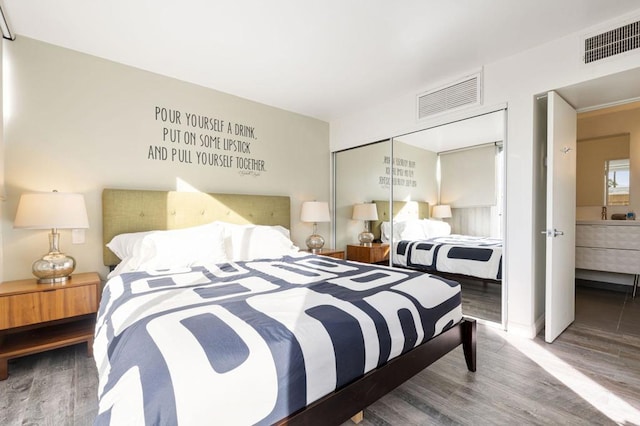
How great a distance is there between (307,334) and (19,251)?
8.60 feet

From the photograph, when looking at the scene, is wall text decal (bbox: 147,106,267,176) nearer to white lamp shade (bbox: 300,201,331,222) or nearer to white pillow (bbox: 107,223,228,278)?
white lamp shade (bbox: 300,201,331,222)

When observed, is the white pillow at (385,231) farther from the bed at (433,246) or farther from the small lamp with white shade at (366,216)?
the small lamp with white shade at (366,216)

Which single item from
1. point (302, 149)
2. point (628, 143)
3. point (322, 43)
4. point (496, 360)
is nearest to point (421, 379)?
point (496, 360)

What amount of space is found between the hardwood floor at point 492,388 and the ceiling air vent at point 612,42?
2261 millimetres

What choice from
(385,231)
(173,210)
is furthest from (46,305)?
(385,231)

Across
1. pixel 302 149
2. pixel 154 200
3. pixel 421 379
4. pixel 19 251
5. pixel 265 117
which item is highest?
pixel 265 117

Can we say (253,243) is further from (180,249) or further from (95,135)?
(95,135)

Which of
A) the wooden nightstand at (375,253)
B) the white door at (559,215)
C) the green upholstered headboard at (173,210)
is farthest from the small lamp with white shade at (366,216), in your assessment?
the white door at (559,215)

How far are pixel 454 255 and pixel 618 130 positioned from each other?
323 centimetres

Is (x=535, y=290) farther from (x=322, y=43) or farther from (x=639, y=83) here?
(x=322, y=43)

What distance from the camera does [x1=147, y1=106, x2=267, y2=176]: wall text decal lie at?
3023 mm

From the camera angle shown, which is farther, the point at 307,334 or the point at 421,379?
the point at 421,379

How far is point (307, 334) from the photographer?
1189 millimetres

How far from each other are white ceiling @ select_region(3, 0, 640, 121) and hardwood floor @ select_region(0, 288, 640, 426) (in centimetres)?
250
